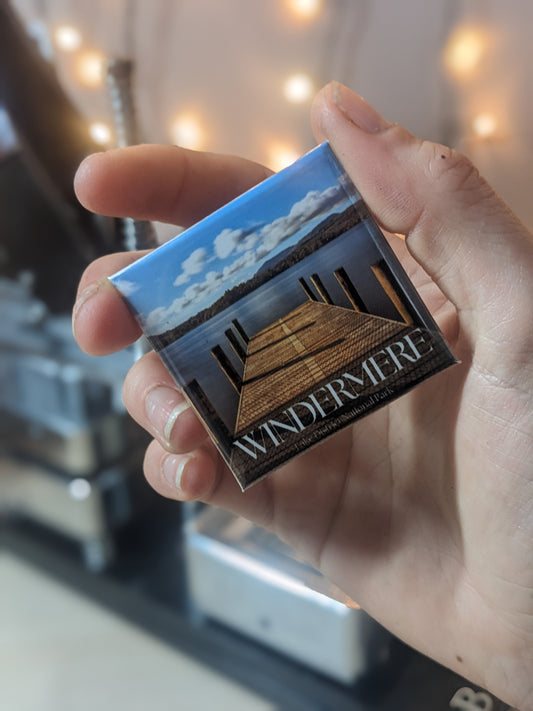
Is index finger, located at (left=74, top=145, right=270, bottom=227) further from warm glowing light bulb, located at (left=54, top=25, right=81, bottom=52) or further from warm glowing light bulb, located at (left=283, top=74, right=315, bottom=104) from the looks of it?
warm glowing light bulb, located at (left=54, top=25, right=81, bottom=52)

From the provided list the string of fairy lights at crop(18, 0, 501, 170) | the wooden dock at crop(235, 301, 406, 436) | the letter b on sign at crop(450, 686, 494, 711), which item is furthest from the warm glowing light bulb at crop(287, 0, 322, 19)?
the letter b on sign at crop(450, 686, 494, 711)

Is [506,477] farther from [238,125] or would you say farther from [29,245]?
[29,245]

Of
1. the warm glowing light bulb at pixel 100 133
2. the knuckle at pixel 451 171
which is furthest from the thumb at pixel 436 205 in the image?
the warm glowing light bulb at pixel 100 133

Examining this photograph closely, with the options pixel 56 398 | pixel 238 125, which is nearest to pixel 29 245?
pixel 56 398

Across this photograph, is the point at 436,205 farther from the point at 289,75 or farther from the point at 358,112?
the point at 289,75

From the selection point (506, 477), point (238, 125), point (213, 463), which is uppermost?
point (238, 125)

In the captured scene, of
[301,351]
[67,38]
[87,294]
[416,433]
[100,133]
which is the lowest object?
[416,433]

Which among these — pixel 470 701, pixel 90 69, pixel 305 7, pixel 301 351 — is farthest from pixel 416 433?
pixel 90 69
